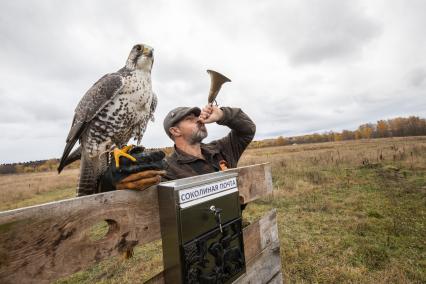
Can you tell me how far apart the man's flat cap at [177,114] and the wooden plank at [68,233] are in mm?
2186

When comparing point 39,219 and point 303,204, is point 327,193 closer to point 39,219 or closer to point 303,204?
point 303,204

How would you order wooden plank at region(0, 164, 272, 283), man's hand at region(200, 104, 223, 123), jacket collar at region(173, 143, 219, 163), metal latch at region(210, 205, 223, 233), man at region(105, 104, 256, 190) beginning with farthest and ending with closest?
1. jacket collar at region(173, 143, 219, 163)
2. man at region(105, 104, 256, 190)
3. man's hand at region(200, 104, 223, 123)
4. metal latch at region(210, 205, 223, 233)
5. wooden plank at region(0, 164, 272, 283)

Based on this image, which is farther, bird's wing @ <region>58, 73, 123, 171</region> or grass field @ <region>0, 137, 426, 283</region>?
grass field @ <region>0, 137, 426, 283</region>

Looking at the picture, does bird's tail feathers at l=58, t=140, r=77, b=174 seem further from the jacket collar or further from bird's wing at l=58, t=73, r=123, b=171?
the jacket collar

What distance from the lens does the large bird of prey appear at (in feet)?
7.60

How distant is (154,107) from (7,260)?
84.4 inches

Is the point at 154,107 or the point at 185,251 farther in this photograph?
the point at 154,107

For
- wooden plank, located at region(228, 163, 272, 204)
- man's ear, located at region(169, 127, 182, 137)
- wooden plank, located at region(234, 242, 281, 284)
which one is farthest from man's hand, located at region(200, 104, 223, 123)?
wooden plank, located at region(234, 242, 281, 284)

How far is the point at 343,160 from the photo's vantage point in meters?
17.1

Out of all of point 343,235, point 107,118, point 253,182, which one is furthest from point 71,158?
point 343,235

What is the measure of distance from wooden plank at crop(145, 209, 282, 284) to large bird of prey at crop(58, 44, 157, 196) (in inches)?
55.8

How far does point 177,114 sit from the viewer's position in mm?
3520

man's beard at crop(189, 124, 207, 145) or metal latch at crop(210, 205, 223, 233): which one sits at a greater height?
man's beard at crop(189, 124, 207, 145)

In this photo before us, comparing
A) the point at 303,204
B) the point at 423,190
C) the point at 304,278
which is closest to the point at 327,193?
the point at 303,204
